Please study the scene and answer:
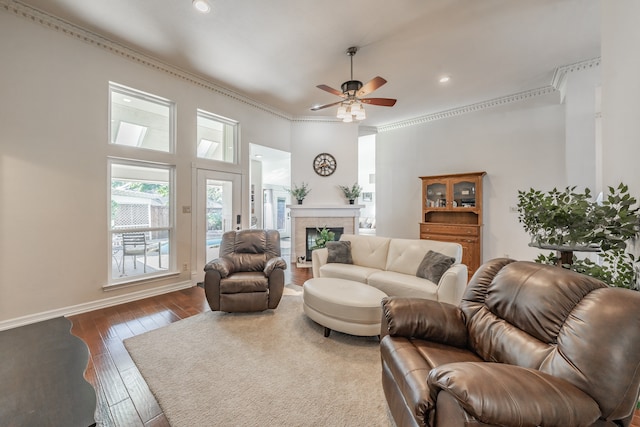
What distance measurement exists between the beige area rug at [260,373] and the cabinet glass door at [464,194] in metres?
3.83

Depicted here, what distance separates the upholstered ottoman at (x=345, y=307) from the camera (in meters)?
2.32

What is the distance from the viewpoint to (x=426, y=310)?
165cm

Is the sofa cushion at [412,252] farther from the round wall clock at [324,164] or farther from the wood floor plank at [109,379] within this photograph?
the round wall clock at [324,164]

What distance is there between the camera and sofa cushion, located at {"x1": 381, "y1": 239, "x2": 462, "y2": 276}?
3096 mm

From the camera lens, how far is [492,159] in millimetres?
5078

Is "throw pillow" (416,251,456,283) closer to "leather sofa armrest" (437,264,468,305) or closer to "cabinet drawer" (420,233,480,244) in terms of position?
"leather sofa armrest" (437,264,468,305)

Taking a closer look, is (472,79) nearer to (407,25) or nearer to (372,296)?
(407,25)

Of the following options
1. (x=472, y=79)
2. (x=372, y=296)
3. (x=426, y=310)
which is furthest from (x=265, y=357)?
(x=472, y=79)

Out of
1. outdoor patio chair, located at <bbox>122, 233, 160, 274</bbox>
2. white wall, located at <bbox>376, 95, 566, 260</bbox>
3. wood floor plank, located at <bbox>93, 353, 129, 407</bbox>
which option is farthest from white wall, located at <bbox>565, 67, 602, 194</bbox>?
outdoor patio chair, located at <bbox>122, 233, 160, 274</bbox>

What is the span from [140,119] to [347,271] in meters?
3.71

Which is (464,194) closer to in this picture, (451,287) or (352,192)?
(352,192)

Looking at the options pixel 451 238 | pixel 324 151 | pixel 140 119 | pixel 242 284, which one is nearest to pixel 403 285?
pixel 242 284

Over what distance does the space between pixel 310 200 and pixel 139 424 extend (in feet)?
15.9

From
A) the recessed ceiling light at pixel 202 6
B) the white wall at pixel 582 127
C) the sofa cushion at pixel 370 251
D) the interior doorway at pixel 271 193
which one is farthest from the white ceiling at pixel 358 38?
the interior doorway at pixel 271 193
